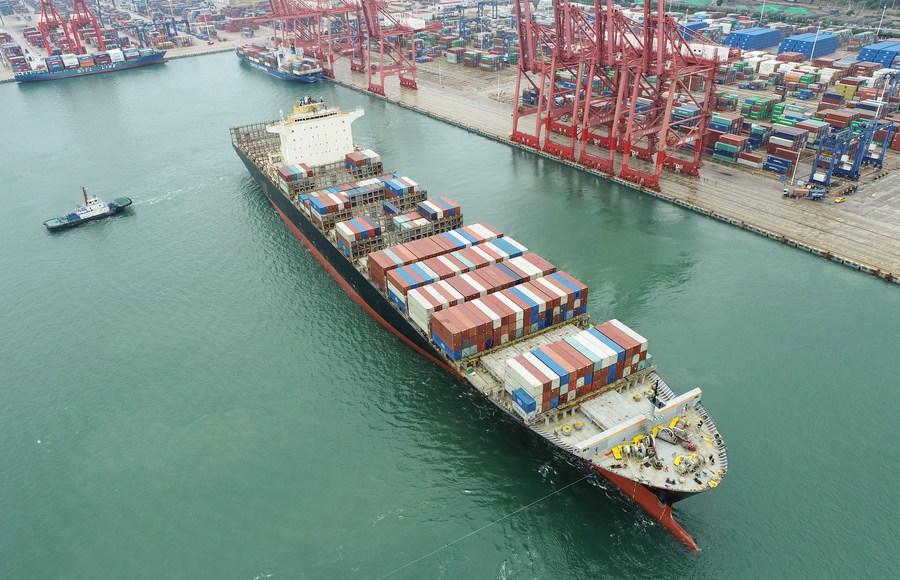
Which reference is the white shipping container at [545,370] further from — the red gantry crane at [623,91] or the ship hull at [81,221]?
the ship hull at [81,221]

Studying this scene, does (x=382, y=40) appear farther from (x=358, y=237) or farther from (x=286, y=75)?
(x=358, y=237)

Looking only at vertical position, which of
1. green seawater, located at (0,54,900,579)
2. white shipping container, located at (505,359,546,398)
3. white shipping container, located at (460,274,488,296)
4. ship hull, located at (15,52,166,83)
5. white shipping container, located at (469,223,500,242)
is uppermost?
ship hull, located at (15,52,166,83)

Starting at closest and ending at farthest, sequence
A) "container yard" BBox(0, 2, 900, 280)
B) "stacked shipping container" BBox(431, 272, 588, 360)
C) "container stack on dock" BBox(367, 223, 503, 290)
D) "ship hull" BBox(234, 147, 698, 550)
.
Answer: "ship hull" BBox(234, 147, 698, 550), "stacked shipping container" BBox(431, 272, 588, 360), "container stack on dock" BBox(367, 223, 503, 290), "container yard" BBox(0, 2, 900, 280)

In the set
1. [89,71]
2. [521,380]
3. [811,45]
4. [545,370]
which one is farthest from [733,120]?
[89,71]

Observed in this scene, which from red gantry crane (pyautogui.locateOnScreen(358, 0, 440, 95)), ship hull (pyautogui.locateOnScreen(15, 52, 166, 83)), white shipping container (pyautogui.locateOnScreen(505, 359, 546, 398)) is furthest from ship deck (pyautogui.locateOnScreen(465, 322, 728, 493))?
ship hull (pyautogui.locateOnScreen(15, 52, 166, 83))

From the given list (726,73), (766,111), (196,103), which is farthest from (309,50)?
(766,111)

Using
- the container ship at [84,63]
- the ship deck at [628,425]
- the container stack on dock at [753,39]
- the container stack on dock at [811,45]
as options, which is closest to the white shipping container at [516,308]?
the ship deck at [628,425]

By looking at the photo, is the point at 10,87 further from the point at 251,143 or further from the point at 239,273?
the point at 239,273

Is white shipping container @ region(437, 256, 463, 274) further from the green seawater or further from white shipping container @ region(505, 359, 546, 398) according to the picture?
white shipping container @ region(505, 359, 546, 398)
